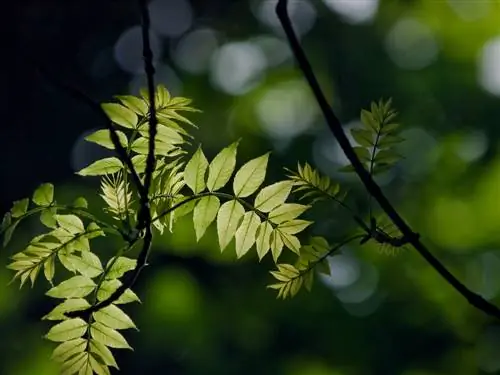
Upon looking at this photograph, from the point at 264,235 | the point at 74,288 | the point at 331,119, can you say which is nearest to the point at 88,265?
the point at 74,288

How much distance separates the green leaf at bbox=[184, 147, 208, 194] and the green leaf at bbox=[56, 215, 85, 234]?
0.08 metres

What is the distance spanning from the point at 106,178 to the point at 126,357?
2.69 meters

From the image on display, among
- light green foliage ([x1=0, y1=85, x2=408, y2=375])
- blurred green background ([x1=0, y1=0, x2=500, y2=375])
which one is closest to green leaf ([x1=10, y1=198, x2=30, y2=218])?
light green foliage ([x1=0, y1=85, x2=408, y2=375])

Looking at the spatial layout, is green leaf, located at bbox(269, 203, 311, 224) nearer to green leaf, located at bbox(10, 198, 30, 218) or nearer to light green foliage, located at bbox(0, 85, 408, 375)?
light green foliage, located at bbox(0, 85, 408, 375)

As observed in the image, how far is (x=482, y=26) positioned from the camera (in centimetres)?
356

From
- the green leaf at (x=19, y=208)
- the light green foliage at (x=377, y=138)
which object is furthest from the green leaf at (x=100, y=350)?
the light green foliage at (x=377, y=138)

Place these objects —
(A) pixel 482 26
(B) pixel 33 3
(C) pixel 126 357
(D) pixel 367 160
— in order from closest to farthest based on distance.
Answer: (D) pixel 367 160
(C) pixel 126 357
(A) pixel 482 26
(B) pixel 33 3

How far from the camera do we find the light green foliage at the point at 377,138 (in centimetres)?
61

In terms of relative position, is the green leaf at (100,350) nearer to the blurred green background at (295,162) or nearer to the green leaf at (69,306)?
the green leaf at (69,306)

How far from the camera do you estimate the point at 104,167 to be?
66cm

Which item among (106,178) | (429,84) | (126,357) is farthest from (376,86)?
(106,178)

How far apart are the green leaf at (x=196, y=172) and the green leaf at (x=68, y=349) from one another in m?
0.13

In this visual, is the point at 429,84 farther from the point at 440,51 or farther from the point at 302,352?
the point at 302,352

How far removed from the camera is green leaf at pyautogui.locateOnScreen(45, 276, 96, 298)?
2.07 feet
